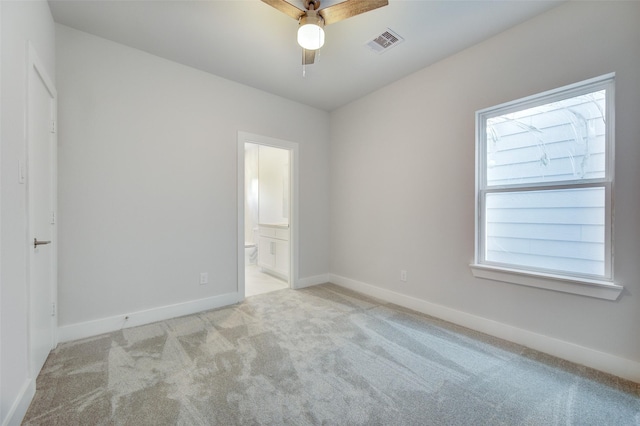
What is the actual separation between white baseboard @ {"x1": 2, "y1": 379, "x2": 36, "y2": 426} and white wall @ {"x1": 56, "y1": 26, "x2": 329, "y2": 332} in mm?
896

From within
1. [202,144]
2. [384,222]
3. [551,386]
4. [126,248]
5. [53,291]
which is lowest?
[551,386]

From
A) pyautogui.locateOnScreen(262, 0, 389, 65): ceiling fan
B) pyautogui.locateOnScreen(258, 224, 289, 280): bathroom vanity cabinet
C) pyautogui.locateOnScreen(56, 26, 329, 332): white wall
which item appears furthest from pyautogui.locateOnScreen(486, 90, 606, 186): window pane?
pyautogui.locateOnScreen(258, 224, 289, 280): bathroom vanity cabinet

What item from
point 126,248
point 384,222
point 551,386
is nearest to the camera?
point 551,386

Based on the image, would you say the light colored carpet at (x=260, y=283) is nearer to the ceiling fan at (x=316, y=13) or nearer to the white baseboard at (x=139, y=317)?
the white baseboard at (x=139, y=317)

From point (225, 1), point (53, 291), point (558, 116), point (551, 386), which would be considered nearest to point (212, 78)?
point (225, 1)

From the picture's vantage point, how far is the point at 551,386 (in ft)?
5.72

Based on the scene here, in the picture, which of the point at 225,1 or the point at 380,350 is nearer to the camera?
the point at 225,1

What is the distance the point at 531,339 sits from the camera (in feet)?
7.23

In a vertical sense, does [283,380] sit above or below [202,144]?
below

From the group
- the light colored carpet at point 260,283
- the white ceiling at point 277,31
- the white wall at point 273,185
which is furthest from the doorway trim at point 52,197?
the white wall at point 273,185

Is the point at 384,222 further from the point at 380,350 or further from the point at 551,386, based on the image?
the point at 551,386

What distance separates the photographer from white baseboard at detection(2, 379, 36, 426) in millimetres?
1311

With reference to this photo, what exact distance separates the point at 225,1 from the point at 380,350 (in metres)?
3.03

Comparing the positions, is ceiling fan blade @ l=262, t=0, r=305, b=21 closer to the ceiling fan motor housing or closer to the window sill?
the ceiling fan motor housing
